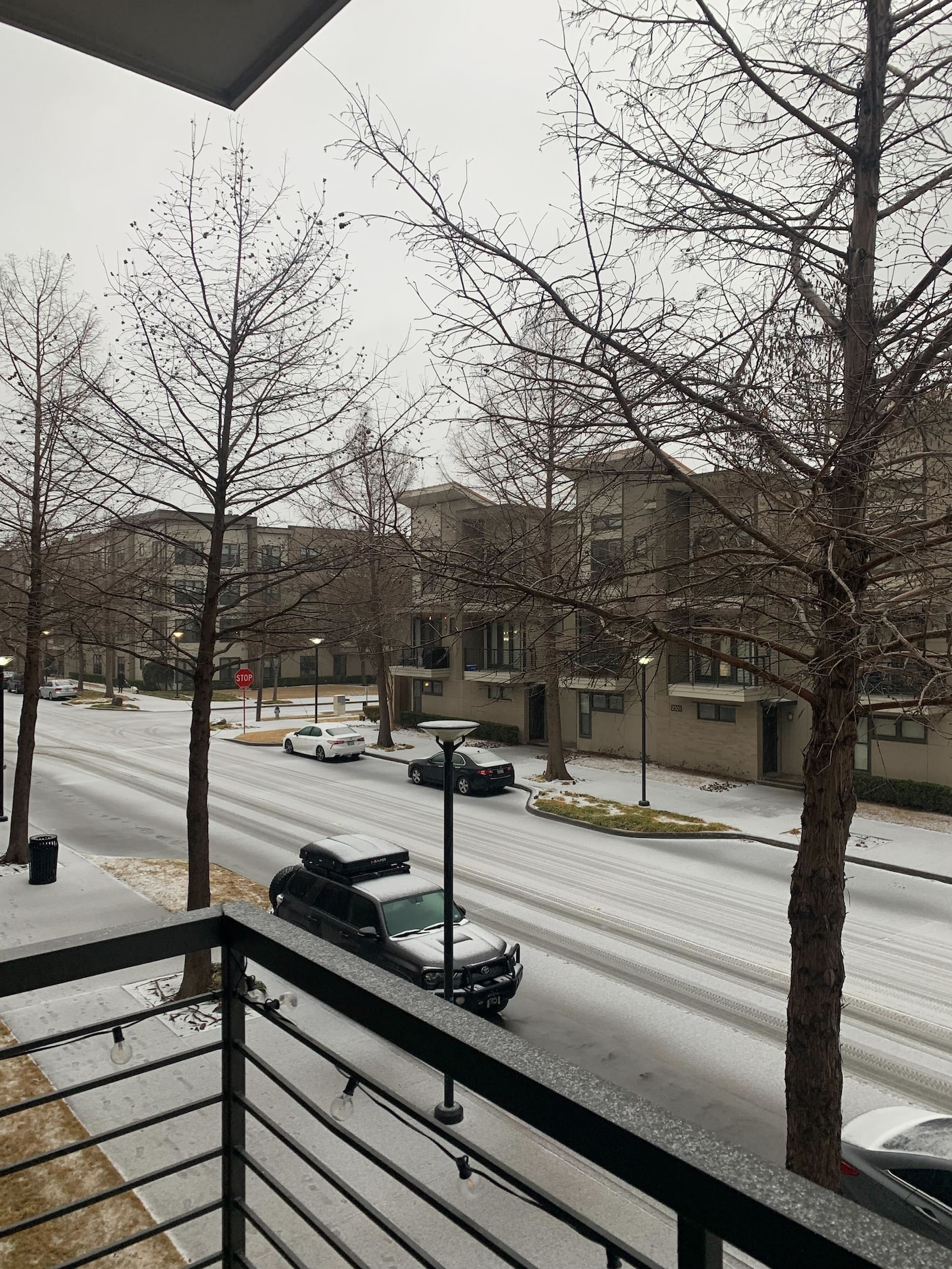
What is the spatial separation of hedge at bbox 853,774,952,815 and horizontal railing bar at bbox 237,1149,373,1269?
745 inches

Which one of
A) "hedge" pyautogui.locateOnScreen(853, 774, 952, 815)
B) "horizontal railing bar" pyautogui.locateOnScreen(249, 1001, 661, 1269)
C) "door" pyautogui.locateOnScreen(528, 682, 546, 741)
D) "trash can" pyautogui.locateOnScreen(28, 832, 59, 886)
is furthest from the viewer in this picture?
"door" pyautogui.locateOnScreen(528, 682, 546, 741)

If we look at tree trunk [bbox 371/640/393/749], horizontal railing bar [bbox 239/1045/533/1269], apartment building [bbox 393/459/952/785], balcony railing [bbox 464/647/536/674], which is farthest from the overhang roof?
tree trunk [bbox 371/640/393/749]

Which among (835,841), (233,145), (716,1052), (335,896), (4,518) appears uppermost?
(233,145)

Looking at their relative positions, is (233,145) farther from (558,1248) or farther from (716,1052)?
(716,1052)

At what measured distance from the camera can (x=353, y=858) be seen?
1098cm

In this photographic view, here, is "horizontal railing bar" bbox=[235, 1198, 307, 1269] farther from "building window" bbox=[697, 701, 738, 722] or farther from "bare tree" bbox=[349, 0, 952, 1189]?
"building window" bbox=[697, 701, 738, 722]

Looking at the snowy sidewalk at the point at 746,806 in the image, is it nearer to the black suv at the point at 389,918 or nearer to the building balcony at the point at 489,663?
the building balcony at the point at 489,663

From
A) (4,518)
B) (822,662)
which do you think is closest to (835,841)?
(822,662)

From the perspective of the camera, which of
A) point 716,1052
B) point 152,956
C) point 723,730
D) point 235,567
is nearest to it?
point 152,956

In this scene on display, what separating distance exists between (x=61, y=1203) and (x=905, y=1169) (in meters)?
5.58

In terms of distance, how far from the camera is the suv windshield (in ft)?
32.7

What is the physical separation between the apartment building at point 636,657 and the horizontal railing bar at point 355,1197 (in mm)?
3822

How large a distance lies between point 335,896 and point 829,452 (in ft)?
27.4

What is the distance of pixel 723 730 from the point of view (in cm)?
2370
